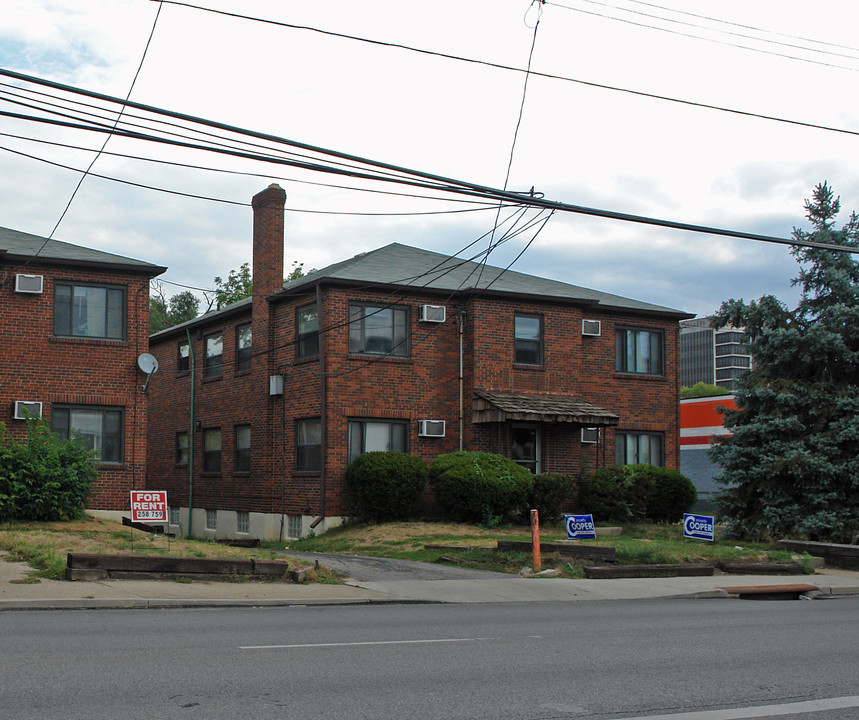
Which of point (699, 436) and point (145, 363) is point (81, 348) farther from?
point (699, 436)

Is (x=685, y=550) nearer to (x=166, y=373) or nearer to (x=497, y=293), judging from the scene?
(x=497, y=293)

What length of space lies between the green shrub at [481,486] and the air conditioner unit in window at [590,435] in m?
3.47

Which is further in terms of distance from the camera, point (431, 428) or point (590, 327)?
point (590, 327)

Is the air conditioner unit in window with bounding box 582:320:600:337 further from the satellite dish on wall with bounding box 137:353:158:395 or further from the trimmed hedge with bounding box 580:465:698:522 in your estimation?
the satellite dish on wall with bounding box 137:353:158:395

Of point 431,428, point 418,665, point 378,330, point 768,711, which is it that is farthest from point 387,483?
point 768,711

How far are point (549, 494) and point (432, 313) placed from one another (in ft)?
18.9

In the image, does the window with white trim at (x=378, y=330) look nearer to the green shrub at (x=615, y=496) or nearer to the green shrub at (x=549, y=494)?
the green shrub at (x=549, y=494)

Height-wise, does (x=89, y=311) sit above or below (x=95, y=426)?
above

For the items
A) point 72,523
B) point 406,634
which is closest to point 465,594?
point 406,634

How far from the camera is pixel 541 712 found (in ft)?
22.1

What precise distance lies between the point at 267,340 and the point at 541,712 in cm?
2306

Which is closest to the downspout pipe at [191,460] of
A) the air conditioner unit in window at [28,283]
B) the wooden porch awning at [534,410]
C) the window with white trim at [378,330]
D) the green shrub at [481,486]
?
the window with white trim at [378,330]

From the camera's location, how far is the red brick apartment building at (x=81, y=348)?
24281 mm

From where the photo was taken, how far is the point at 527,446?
28.5 m
